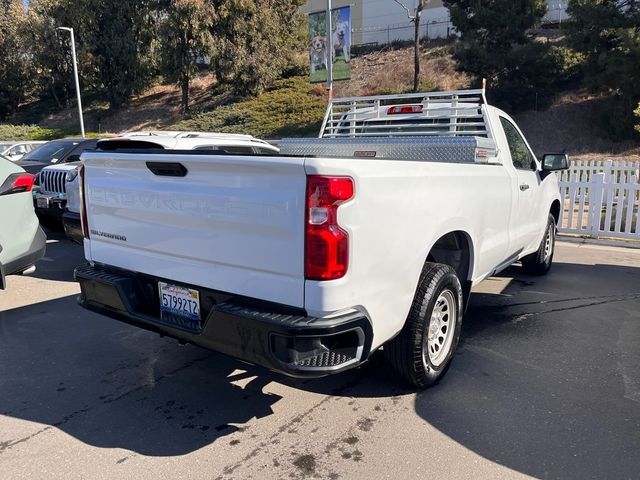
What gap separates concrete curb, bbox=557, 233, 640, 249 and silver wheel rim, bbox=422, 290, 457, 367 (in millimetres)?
6485

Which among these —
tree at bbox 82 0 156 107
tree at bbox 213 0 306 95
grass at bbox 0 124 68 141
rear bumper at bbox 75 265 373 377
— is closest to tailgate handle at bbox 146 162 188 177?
rear bumper at bbox 75 265 373 377

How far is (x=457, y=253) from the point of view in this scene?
425cm

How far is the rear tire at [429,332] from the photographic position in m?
3.49

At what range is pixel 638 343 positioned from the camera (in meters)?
4.68

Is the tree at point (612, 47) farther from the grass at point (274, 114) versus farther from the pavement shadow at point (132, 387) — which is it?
the pavement shadow at point (132, 387)

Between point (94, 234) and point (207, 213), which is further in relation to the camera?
point (94, 234)

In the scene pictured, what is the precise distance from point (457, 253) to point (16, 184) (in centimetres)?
432

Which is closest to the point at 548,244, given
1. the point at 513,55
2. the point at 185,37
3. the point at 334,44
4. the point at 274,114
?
the point at 334,44

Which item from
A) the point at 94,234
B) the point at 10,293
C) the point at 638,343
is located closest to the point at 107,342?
the point at 94,234

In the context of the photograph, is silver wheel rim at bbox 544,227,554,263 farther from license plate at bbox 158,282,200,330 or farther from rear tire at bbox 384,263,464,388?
license plate at bbox 158,282,200,330

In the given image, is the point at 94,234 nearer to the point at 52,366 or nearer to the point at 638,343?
the point at 52,366

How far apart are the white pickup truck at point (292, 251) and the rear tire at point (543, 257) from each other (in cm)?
250

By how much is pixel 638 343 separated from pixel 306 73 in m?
39.2

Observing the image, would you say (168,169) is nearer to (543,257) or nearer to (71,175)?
(543,257)
